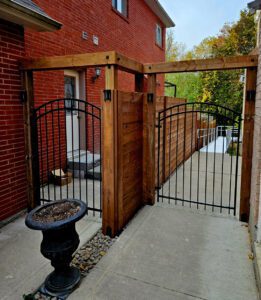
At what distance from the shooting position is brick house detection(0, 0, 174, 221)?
11.5 ft

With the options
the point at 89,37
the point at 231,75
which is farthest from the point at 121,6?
the point at 231,75

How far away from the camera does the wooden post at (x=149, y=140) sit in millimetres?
3941

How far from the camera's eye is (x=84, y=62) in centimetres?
321

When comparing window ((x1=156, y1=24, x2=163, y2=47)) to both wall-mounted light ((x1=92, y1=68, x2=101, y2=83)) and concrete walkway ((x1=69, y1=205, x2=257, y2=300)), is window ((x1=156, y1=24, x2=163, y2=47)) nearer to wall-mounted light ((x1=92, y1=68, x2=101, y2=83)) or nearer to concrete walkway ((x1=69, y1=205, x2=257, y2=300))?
wall-mounted light ((x1=92, y1=68, x2=101, y2=83))

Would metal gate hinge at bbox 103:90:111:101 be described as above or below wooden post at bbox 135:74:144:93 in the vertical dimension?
below

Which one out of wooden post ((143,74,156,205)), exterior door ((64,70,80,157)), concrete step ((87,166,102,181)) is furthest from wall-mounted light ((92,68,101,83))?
wooden post ((143,74,156,205))

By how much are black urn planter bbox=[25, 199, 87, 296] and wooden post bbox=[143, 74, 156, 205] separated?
6.14 ft

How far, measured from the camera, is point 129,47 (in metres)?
9.00

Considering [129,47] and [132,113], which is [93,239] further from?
[129,47]

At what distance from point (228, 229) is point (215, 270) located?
98 cm

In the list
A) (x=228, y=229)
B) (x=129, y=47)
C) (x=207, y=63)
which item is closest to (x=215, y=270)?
(x=228, y=229)

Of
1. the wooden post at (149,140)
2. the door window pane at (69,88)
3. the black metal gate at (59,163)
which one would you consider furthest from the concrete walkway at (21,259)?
the door window pane at (69,88)

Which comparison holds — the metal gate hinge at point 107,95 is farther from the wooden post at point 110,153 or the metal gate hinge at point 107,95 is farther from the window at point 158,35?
the window at point 158,35

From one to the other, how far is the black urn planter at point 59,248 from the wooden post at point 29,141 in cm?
164
